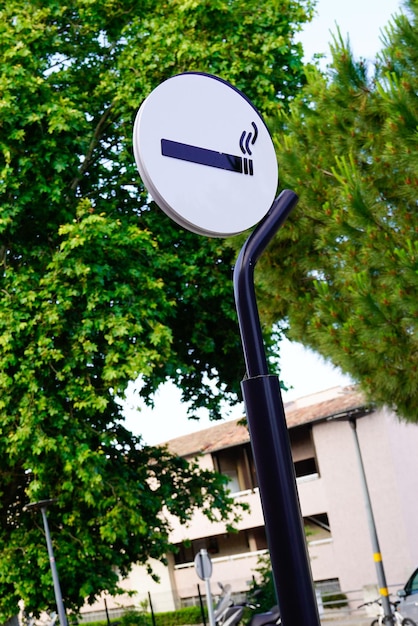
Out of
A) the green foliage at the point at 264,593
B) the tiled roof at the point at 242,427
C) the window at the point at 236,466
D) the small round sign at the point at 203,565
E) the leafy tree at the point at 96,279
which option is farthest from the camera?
the window at the point at 236,466

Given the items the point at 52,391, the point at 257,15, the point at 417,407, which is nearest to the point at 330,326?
the point at 417,407

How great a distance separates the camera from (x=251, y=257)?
2105 millimetres

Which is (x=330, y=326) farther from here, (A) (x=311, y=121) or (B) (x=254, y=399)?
(B) (x=254, y=399)

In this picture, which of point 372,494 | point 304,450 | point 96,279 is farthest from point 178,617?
point 96,279

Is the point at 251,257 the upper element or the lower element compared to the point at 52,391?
lower

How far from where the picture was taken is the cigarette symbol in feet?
6.81

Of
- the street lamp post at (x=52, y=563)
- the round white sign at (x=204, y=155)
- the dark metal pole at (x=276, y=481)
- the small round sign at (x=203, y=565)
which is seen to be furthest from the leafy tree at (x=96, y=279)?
the dark metal pole at (x=276, y=481)

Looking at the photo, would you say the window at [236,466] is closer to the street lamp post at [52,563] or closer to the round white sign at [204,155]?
the street lamp post at [52,563]

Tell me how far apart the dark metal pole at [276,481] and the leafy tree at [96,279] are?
12.0m

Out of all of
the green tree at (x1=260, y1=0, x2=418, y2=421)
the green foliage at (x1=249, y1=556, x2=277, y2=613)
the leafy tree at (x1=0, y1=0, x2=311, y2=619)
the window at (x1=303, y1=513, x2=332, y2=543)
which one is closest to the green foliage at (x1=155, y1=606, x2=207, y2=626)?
the window at (x1=303, y1=513, x2=332, y2=543)

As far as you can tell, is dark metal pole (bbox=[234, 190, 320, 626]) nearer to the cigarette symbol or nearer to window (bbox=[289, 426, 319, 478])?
the cigarette symbol

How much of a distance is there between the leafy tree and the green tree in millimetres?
5119

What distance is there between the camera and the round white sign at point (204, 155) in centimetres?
205

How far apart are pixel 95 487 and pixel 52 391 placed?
5.96 feet
